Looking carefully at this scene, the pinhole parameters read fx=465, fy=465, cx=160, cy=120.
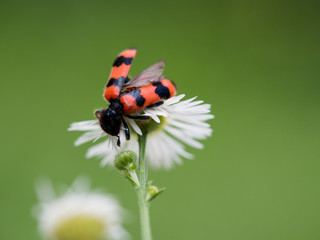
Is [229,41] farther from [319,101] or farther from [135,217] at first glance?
[135,217]

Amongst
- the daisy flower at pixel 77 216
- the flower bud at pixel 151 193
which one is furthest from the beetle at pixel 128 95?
the daisy flower at pixel 77 216

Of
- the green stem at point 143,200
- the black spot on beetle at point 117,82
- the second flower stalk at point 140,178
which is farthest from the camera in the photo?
the black spot on beetle at point 117,82

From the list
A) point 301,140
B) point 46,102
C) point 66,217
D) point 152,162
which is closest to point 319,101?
point 301,140

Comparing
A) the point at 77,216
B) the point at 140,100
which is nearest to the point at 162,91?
the point at 140,100

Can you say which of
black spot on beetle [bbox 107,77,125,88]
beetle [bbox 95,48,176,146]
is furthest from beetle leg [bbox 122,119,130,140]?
black spot on beetle [bbox 107,77,125,88]

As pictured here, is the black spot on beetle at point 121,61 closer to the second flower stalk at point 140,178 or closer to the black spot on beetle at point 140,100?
the black spot on beetle at point 140,100

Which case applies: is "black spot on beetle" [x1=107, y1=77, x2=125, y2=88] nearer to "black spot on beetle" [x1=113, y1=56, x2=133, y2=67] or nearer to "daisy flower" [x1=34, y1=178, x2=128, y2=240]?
"black spot on beetle" [x1=113, y1=56, x2=133, y2=67]

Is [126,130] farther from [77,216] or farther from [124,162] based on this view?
[77,216]
